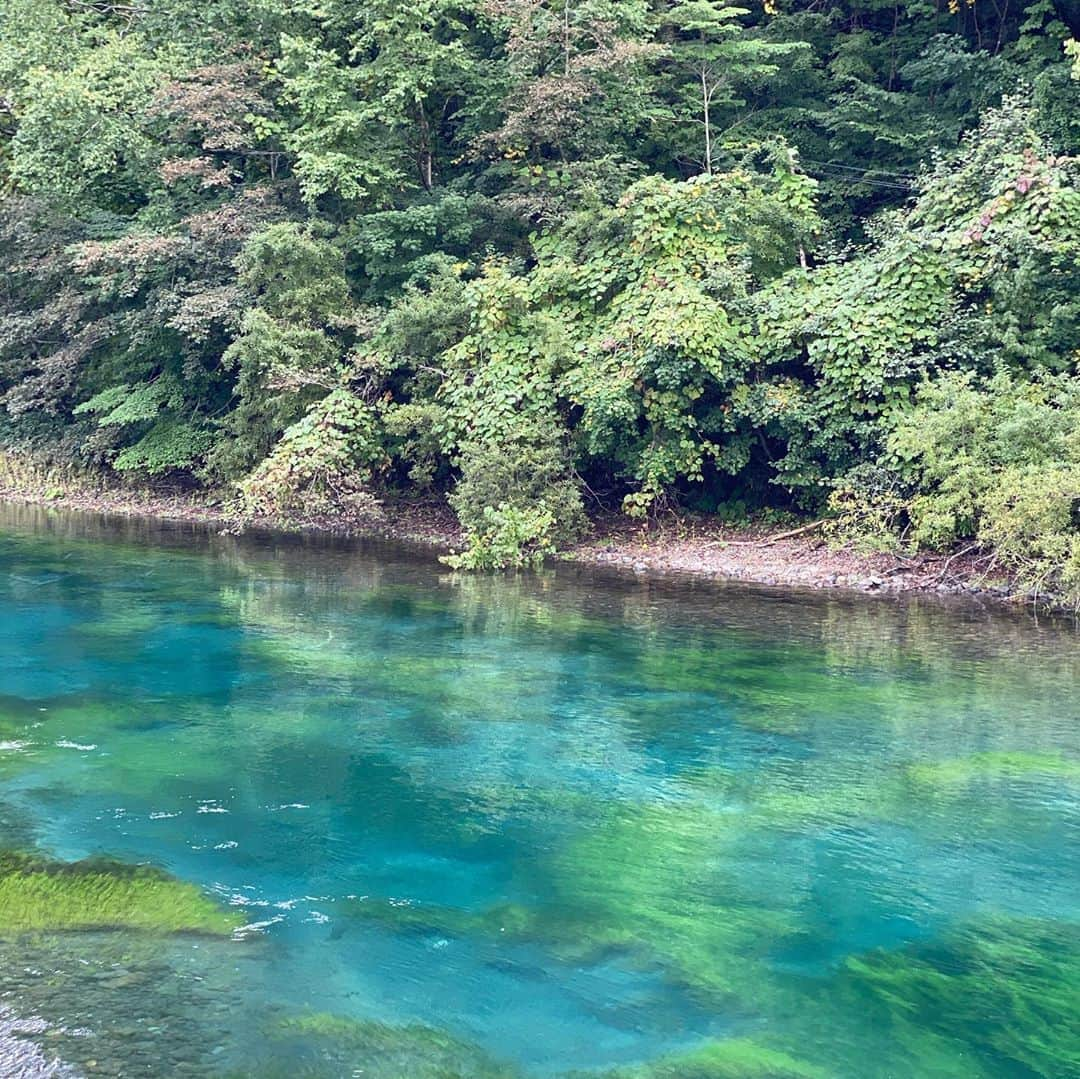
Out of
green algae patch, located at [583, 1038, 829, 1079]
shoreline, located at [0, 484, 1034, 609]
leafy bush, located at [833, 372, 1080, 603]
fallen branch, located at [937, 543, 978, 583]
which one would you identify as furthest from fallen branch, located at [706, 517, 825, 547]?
green algae patch, located at [583, 1038, 829, 1079]

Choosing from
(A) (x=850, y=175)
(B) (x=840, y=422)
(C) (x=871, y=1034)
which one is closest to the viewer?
(C) (x=871, y=1034)

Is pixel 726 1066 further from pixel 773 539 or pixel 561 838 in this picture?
pixel 773 539

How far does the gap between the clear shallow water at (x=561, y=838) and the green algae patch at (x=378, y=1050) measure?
0.01 meters

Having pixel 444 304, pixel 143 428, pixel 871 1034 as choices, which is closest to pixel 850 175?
pixel 444 304

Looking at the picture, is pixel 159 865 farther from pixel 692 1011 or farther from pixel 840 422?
pixel 840 422

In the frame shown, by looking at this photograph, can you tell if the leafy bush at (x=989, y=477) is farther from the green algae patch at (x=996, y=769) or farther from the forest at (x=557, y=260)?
the green algae patch at (x=996, y=769)

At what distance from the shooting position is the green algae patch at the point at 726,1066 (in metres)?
3.85

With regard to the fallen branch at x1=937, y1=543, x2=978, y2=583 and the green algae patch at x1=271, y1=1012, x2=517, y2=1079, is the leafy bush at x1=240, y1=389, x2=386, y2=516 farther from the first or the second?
the green algae patch at x1=271, y1=1012, x2=517, y2=1079

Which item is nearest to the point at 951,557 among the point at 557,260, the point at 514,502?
the point at 514,502

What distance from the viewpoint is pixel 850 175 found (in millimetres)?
19109

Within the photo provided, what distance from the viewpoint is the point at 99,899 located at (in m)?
5.04

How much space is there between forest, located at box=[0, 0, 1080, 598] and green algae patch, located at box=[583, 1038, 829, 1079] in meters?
8.02

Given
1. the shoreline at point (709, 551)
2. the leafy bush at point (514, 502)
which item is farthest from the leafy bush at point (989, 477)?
the leafy bush at point (514, 502)

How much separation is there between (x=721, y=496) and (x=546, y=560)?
288 centimetres
